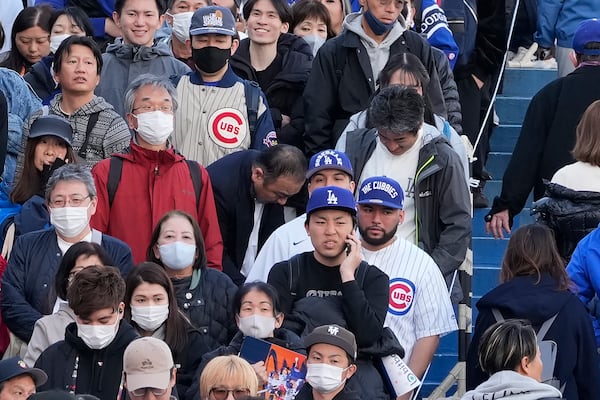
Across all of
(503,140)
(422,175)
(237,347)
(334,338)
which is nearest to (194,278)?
(237,347)

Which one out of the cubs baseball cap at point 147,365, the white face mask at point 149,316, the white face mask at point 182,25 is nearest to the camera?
the cubs baseball cap at point 147,365

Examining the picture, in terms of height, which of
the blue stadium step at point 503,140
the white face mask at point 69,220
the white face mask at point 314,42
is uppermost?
the white face mask at point 314,42

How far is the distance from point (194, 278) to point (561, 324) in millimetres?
2140

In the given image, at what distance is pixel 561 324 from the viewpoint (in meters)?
11.1

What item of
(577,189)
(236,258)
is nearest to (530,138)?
(577,189)

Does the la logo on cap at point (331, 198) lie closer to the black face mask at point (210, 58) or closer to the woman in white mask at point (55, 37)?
the black face mask at point (210, 58)

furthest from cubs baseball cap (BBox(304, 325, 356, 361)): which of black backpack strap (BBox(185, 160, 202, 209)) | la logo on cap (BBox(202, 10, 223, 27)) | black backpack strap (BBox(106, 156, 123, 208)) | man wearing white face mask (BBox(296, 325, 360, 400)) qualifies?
la logo on cap (BBox(202, 10, 223, 27))

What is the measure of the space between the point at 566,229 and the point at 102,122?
10.2 ft

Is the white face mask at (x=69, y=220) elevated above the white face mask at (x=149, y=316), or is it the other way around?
the white face mask at (x=69, y=220)

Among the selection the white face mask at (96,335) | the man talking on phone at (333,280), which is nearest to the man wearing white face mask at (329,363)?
the man talking on phone at (333,280)

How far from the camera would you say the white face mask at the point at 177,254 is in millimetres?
11312

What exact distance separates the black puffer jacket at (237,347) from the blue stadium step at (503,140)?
605 centimetres

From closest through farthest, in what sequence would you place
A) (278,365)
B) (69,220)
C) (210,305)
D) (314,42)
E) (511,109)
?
(278,365), (210,305), (69,220), (314,42), (511,109)

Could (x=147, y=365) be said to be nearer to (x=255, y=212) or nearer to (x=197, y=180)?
(x=197, y=180)
